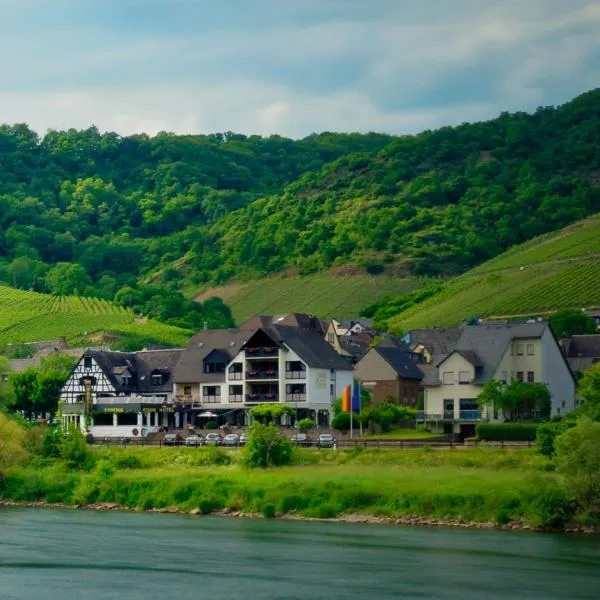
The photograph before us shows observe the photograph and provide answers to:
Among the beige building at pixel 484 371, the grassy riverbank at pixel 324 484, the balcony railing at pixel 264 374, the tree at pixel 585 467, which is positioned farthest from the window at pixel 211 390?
the tree at pixel 585 467

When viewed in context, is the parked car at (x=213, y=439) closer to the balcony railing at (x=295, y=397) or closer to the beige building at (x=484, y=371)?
the balcony railing at (x=295, y=397)

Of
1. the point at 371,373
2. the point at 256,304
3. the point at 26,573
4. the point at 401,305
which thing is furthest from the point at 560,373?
the point at 256,304

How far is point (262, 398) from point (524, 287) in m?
50.3

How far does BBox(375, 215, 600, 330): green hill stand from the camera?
441ft

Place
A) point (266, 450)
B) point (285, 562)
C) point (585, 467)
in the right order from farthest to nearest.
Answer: point (266, 450) < point (585, 467) < point (285, 562)

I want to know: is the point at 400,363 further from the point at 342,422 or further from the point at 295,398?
the point at 342,422

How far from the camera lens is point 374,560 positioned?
53219 mm

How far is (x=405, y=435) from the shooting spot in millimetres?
86750

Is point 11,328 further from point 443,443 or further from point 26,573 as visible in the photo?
point 26,573

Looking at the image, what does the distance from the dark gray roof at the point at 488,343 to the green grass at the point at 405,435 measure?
3.83 metres

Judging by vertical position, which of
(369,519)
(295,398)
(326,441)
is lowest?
(369,519)

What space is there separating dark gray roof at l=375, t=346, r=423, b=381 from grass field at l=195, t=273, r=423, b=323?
5955 cm

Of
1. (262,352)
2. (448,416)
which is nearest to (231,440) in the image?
(448,416)

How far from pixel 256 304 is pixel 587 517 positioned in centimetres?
12785
